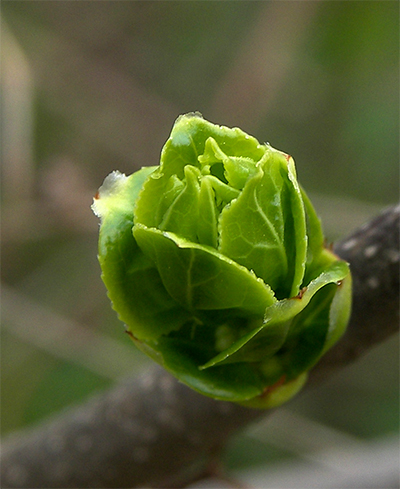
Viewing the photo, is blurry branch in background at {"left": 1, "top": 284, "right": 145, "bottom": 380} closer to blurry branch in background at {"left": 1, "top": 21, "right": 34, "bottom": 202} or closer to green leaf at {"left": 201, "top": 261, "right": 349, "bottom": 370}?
blurry branch in background at {"left": 1, "top": 21, "right": 34, "bottom": 202}

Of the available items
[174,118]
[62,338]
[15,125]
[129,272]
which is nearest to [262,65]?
[174,118]

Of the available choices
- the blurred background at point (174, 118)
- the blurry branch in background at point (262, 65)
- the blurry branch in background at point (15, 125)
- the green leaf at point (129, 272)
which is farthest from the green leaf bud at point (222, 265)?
the blurry branch in background at point (262, 65)

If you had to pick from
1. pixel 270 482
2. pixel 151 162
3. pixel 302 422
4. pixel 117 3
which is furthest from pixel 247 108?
pixel 270 482

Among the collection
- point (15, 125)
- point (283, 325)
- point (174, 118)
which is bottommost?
point (283, 325)

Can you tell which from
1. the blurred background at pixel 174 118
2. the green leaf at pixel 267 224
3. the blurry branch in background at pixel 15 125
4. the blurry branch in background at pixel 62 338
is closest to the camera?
the green leaf at pixel 267 224

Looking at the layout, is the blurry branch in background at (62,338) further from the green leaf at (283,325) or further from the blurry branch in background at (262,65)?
the green leaf at (283,325)

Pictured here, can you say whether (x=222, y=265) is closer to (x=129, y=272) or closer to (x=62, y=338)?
(x=129, y=272)

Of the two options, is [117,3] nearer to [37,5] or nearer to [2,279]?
[37,5]

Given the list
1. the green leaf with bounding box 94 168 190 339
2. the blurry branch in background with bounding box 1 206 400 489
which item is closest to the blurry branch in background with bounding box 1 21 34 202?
the blurry branch in background with bounding box 1 206 400 489
